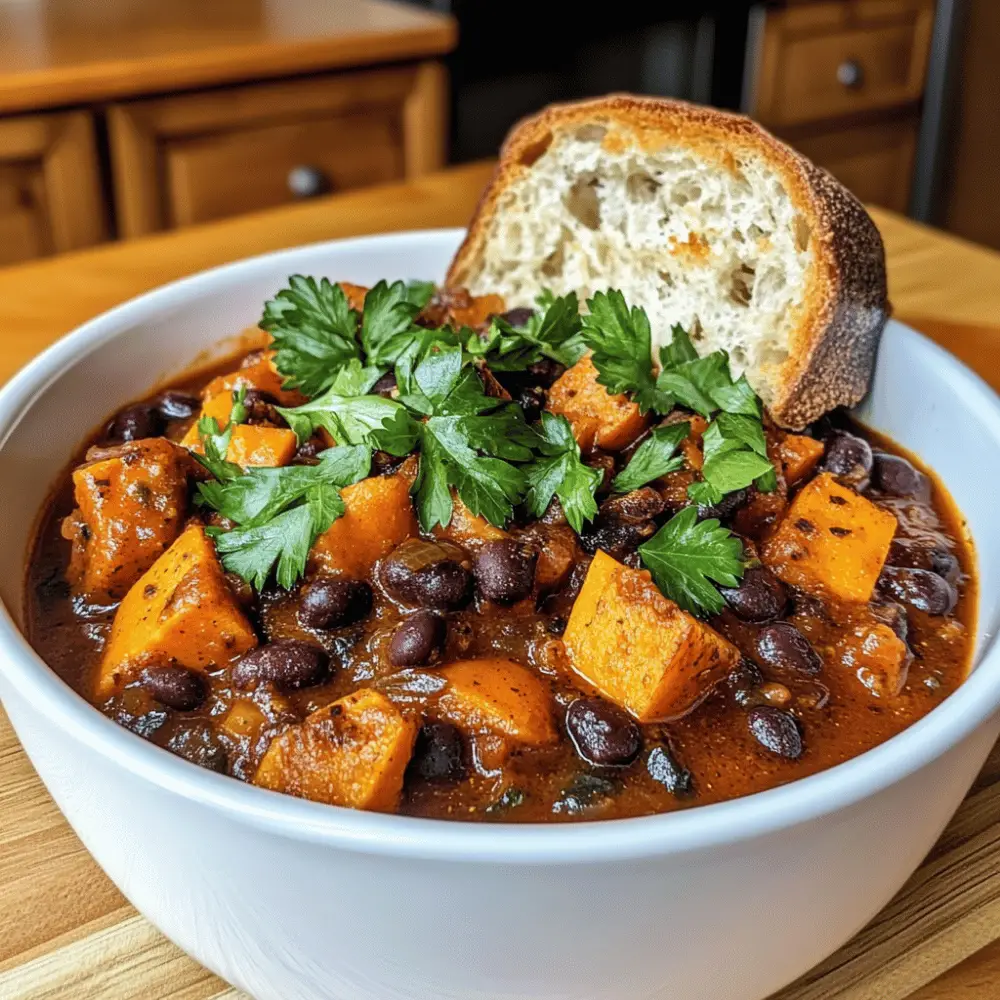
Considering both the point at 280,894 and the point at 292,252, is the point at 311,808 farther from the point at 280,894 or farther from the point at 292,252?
the point at 292,252

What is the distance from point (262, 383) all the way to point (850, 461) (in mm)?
1209

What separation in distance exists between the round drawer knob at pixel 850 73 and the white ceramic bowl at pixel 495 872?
19.2 feet

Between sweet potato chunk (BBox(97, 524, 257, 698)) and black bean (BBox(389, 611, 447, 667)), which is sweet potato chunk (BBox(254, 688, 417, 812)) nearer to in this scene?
black bean (BBox(389, 611, 447, 667))

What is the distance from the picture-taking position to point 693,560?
190 cm

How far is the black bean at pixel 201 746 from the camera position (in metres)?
1.66

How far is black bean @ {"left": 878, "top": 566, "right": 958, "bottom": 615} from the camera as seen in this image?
2.02 meters

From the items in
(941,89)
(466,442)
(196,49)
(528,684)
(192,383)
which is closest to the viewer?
(528,684)

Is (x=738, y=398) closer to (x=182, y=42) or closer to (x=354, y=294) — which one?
(x=354, y=294)

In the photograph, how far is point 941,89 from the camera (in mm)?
7141

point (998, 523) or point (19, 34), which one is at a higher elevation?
point (19, 34)

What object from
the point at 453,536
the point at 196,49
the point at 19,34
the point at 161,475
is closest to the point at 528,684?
the point at 453,536

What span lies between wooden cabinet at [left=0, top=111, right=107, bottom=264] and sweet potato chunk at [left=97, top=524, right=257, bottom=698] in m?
3.25

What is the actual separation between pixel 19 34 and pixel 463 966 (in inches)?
192

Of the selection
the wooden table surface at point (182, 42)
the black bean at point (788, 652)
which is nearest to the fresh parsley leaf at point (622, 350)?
the black bean at point (788, 652)
